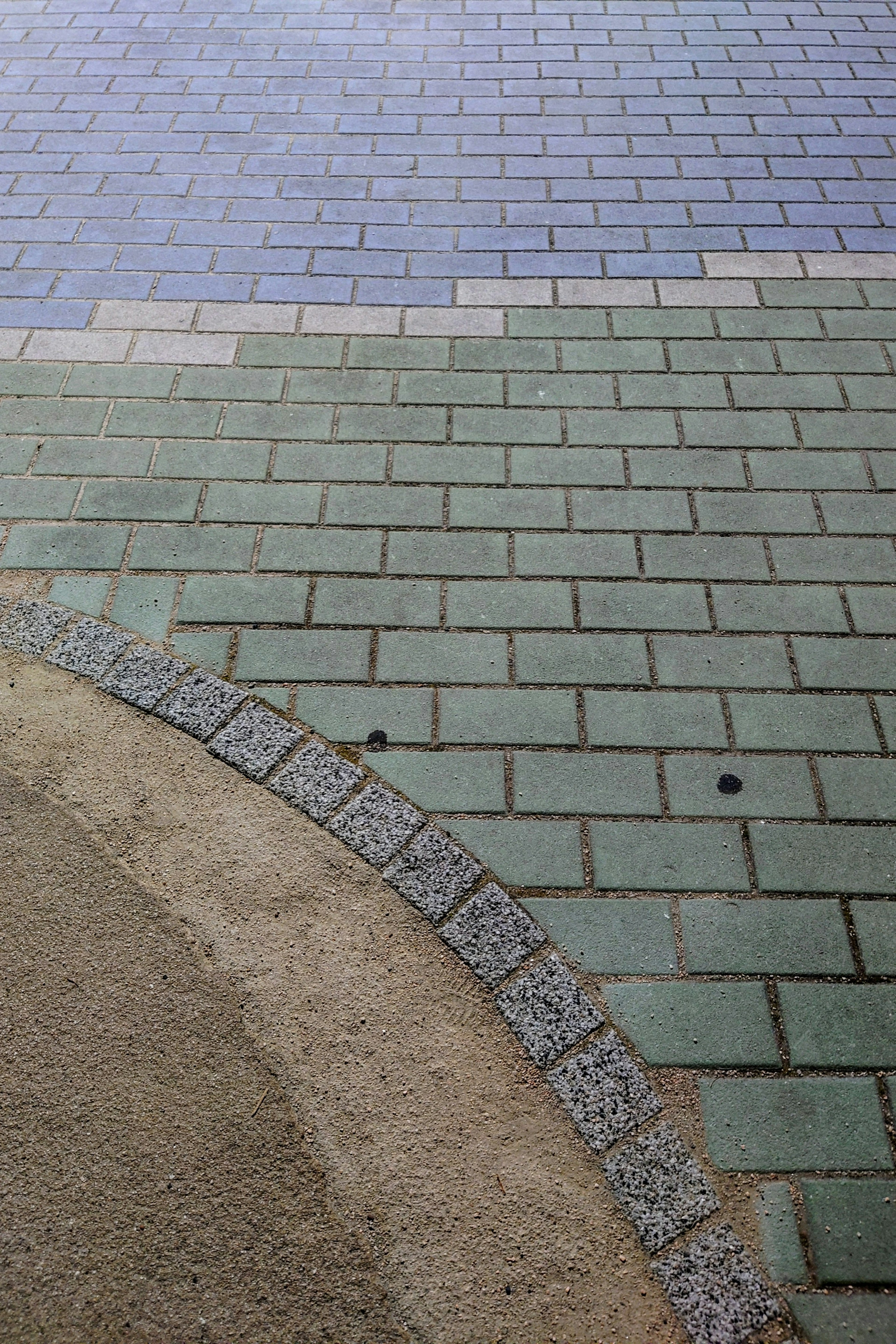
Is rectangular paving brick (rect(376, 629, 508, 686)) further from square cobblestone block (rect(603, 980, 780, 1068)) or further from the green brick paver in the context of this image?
square cobblestone block (rect(603, 980, 780, 1068))

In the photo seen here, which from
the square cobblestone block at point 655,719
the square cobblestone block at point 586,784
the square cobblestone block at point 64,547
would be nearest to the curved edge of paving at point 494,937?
the square cobblestone block at point 64,547

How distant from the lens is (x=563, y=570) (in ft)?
14.0

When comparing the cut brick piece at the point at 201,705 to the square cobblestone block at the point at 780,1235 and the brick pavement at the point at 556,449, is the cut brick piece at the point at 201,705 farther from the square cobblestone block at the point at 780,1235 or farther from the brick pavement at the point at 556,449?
the square cobblestone block at the point at 780,1235

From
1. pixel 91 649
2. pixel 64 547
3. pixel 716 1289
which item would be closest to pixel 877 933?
pixel 716 1289

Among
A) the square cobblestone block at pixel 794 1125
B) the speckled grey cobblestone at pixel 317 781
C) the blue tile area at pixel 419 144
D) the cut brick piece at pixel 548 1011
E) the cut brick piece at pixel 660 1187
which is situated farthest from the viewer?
the blue tile area at pixel 419 144

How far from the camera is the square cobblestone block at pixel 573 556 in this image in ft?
14.0

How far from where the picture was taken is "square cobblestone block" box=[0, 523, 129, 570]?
171 inches

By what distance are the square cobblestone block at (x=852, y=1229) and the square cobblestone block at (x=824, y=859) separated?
929 mm

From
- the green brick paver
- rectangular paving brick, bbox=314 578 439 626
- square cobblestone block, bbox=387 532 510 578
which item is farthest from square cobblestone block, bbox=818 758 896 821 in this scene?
rectangular paving brick, bbox=314 578 439 626

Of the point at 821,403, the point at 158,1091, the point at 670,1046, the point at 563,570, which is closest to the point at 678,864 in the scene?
the point at 670,1046

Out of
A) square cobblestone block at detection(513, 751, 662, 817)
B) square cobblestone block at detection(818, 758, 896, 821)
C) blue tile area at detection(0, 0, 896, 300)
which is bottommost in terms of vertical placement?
square cobblestone block at detection(818, 758, 896, 821)

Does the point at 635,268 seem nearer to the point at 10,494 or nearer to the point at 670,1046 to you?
the point at 10,494

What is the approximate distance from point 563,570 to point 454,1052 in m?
2.07

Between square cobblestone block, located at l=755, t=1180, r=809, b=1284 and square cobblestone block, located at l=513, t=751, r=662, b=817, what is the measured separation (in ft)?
4.09
